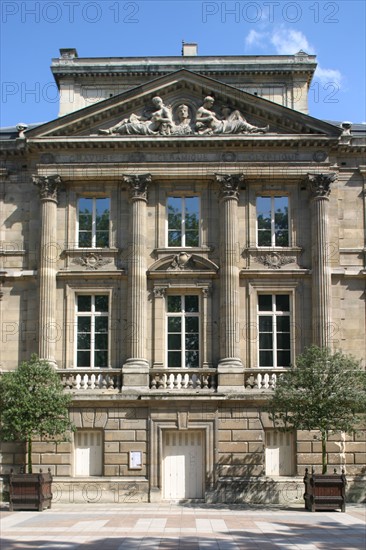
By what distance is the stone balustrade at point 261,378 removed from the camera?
101 feet

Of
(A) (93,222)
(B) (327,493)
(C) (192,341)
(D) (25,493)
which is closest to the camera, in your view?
(B) (327,493)

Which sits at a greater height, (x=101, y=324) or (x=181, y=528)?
(x=101, y=324)

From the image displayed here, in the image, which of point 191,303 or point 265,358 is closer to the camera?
point 265,358

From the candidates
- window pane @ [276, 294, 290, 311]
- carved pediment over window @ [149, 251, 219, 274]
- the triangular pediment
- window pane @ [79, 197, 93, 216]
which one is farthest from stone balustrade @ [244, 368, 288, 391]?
the triangular pediment

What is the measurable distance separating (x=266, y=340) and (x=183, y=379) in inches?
136

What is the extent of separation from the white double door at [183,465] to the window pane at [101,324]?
178 inches

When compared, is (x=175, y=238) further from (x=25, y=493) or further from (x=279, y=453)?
(x=25, y=493)

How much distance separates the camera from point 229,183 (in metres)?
32.2

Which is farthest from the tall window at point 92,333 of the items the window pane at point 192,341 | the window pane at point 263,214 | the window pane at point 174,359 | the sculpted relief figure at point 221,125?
the sculpted relief figure at point 221,125

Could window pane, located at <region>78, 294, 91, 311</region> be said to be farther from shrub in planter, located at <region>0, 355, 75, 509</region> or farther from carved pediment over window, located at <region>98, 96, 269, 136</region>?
carved pediment over window, located at <region>98, 96, 269, 136</region>

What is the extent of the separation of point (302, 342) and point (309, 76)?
38.2ft

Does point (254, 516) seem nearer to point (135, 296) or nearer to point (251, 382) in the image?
point (251, 382)

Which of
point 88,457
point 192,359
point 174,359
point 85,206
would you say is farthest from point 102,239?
point 88,457

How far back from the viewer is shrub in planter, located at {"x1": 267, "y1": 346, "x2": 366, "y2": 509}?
27.4 m
